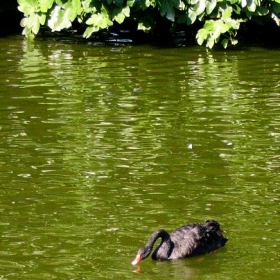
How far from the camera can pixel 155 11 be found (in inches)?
704

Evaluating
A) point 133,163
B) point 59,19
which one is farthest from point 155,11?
point 133,163

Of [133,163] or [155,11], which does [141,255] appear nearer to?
[133,163]

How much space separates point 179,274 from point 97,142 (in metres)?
3.83

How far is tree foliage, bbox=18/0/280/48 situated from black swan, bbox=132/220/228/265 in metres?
8.63

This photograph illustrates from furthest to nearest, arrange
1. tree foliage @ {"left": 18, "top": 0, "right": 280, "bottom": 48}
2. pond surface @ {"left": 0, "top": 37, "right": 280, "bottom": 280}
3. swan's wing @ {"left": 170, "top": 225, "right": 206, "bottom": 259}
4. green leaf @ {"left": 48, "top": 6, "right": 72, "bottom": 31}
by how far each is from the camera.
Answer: green leaf @ {"left": 48, "top": 6, "right": 72, "bottom": 31}, tree foliage @ {"left": 18, "top": 0, "right": 280, "bottom": 48}, swan's wing @ {"left": 170, "top": 225, "right": 206, "bottom": 259}, pond surface @ {"left": 0, "top": 37, "right": 280, "bottom": 280}

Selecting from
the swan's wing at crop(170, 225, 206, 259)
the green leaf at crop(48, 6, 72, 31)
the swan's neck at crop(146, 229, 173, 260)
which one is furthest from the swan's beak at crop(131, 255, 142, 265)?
the green leaf at crop(48, 6, 72, 31)

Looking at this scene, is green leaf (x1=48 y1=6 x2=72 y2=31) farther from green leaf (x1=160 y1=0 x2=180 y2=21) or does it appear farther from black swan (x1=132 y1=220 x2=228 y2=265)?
black swan (x1=132 y1=220 x2=228 y2=265)

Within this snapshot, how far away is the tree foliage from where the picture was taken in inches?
659

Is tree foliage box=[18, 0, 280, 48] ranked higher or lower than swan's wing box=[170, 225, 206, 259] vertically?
higher

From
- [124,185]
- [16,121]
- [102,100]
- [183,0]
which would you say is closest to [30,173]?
[124,185]

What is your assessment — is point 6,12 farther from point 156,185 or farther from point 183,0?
point 156,185

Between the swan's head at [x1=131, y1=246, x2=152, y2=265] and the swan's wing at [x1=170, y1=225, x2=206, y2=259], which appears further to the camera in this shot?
the swan's wing at [x1=170, y1=225, x2=206, y2=259]

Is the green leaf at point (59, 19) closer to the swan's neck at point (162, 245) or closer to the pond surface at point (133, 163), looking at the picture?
the pond surface at point (133, 163)

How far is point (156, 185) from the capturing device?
9.77 m
